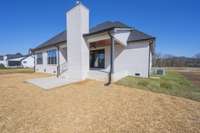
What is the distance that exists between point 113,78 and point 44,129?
5887mm

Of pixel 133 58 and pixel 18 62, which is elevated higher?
pixel 18 62

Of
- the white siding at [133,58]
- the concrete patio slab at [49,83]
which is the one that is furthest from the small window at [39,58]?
the white siding at [133,58]

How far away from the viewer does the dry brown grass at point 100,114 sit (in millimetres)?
3572

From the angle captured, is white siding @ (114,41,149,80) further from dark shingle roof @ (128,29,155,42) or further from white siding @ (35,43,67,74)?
white siding @ (35,43,67,74)

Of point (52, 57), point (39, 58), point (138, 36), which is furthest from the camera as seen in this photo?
point (39, 58)

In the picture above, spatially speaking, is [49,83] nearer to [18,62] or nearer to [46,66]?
[46,66]

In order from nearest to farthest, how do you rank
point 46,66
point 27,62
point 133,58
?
point 133,58, point 46,66, point 27,62

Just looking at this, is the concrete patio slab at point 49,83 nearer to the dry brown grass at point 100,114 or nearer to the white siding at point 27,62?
the dry brown grass at point 100,114

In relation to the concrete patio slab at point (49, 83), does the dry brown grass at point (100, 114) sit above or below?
below

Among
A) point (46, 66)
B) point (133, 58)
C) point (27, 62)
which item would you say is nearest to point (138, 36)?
point (133, 58)

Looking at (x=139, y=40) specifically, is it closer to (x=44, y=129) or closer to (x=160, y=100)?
(x=160, y=100)

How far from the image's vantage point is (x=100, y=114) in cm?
443

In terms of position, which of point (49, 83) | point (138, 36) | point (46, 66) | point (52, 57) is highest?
point (138, 36)

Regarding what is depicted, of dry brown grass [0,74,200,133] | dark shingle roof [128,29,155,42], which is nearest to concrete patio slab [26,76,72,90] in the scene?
dry brown grass [0,74,200,133]
